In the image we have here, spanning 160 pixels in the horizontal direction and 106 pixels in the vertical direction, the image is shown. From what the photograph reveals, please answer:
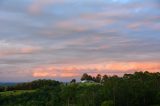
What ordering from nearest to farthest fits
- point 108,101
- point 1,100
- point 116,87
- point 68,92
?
point 108,101, point 116,87, point 68,92, point 1,100

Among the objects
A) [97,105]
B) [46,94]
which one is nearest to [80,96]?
[97,105]

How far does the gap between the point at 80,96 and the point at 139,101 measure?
2166cm

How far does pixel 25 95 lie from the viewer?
180625 millimetres

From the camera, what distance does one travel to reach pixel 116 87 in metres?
138

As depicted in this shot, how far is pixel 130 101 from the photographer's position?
135000mm

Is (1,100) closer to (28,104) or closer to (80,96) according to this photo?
(28,104)

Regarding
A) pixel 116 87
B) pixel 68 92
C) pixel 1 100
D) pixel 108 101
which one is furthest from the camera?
pixel 1 100

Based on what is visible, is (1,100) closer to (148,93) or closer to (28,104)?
(28,104)

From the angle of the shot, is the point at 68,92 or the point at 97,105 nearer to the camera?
the point at 97,105

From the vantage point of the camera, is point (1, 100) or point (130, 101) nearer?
point (130, 101)

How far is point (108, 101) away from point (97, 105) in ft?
20.4

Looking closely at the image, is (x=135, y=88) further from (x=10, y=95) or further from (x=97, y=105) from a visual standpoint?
(x=10, y=95)

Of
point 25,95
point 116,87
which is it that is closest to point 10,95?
point 25,95

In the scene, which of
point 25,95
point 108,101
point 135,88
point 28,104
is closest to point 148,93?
point 135,88
